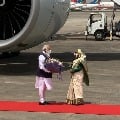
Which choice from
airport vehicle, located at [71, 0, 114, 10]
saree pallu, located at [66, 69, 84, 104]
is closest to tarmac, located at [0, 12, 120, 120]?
saree pallu, located at [66, 69, 84, 104]

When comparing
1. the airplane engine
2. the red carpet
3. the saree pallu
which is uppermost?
the airplane engine

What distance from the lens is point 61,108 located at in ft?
44.6

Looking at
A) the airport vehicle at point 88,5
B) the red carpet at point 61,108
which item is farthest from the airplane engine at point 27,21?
the airport vehicle at point 88,5

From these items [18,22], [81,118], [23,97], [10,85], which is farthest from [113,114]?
[18,22]

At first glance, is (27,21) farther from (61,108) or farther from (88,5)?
(88,5)

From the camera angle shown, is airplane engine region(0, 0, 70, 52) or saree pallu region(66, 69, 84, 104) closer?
saree pallu region(66, 69, 84, 104)

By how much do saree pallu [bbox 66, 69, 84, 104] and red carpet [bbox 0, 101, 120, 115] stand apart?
0.75 ft

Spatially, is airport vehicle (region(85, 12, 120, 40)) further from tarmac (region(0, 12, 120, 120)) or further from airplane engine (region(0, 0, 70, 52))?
airplane engine (region(0, 0, 70, 52))

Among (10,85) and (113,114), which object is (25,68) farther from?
(113,114)

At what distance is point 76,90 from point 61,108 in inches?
36.0

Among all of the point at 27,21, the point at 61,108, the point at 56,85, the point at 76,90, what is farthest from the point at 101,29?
the point at 61,108

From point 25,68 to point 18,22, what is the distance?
2.94 meters

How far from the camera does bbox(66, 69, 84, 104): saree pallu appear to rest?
14141 mm

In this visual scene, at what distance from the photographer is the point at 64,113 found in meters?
13.0
